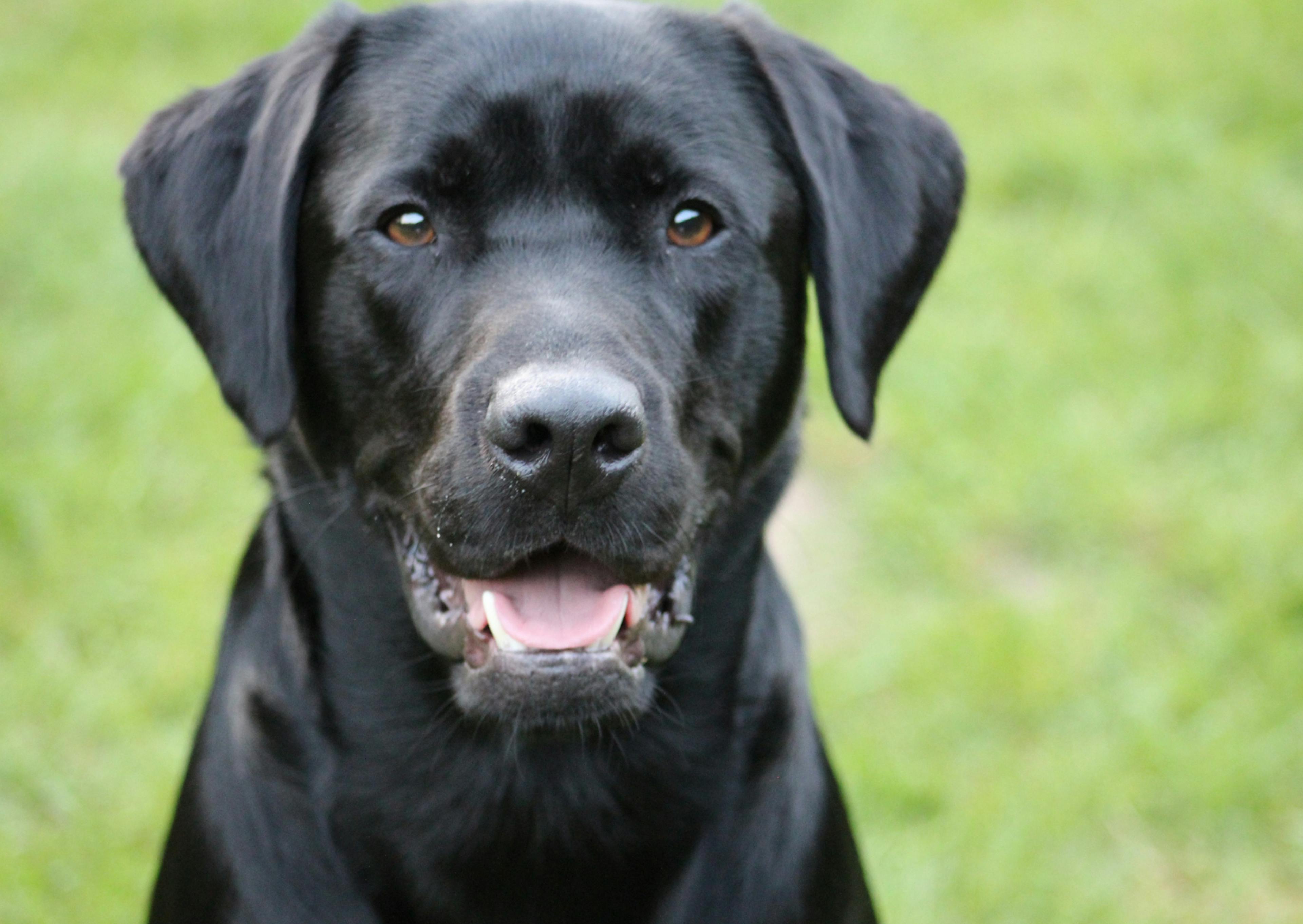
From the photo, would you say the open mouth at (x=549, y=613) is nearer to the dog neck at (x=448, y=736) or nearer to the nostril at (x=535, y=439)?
the dog neck at (x=448, y=736)

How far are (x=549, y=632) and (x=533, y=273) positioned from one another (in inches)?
22.0

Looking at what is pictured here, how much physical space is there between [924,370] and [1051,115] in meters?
2.32

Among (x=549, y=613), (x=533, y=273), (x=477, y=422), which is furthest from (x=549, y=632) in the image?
(x=533, y=273)

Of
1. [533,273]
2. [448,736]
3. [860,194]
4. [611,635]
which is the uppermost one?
[533,273]

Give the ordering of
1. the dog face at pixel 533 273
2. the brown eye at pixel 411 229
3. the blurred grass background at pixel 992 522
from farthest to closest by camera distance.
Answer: the blurred grass background at pixel 992 522 → the brown eye at pixel 411 229 → the dog face at pixel 533 273

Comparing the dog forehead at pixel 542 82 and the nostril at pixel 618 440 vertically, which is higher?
the dog forehead at pixel 542 82

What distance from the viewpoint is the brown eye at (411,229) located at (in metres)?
2.46

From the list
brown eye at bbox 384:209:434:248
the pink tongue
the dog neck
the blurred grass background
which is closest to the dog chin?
the pink tongue

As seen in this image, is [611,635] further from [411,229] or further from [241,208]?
[241,208]

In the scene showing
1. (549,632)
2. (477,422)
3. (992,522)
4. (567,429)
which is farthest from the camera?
(992,522)

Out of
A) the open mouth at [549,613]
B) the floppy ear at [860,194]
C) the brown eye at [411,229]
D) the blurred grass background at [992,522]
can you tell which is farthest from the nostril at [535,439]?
the blurred grass background at [992,522]

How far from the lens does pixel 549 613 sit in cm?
239

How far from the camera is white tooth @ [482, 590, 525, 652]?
234 centimetres

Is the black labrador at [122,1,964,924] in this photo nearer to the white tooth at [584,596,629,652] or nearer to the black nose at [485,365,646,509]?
the white tooth at [584,596,629,652]
